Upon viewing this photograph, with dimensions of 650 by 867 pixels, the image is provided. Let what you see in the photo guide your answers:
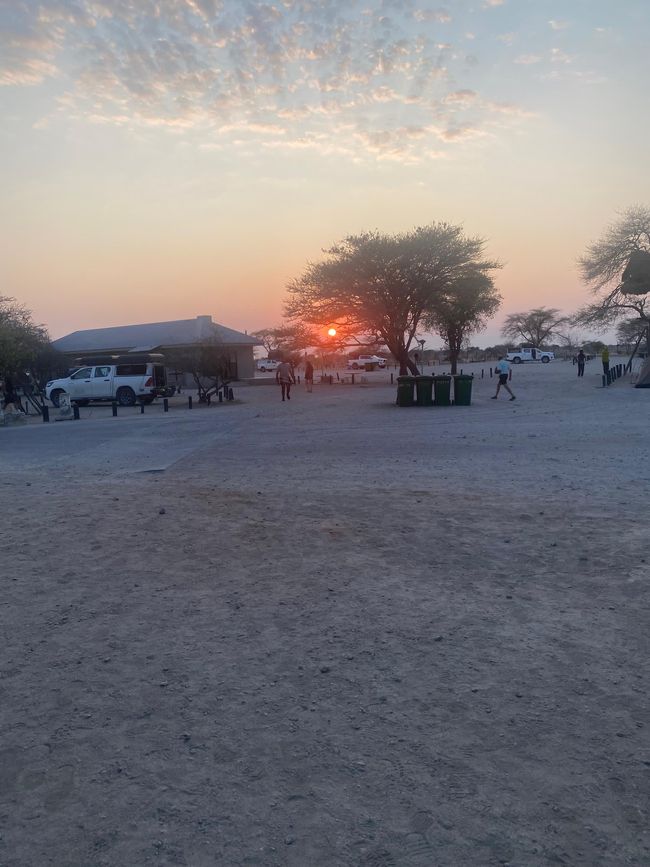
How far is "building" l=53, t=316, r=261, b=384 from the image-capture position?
5475 centimetres

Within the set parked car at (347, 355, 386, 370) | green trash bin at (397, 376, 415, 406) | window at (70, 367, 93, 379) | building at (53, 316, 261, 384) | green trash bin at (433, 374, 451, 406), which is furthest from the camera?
parked car at (347, 355, 386, 370)

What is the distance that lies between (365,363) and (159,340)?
22.7 meters

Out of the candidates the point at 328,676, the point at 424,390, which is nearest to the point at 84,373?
the point at 424,390

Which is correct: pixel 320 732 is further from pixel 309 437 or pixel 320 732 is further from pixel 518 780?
pixel 309 437

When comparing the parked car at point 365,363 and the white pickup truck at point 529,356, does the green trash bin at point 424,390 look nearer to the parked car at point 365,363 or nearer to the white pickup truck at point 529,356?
the parked car at point 365,363

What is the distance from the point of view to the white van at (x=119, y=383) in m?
33.2

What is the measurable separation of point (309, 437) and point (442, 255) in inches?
992

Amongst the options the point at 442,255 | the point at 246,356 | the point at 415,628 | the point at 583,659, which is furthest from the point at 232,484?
the point at 246,356

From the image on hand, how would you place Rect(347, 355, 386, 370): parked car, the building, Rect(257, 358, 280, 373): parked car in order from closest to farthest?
the building → Rect(347, 355, 386, 370): parked car → Rect(257, 358, 280, 373): parked car

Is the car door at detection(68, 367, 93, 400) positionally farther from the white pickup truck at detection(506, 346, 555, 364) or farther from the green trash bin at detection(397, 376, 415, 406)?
the white pickup truck at detection(506, 346, 555, 364)

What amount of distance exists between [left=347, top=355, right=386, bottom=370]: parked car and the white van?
39.3 meters

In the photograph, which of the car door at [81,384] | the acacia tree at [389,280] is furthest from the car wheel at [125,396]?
the acacia tree at [389,280]

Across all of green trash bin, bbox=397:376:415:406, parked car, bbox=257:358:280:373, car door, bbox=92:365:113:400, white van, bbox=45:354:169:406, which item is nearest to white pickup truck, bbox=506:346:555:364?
parked car, bbox=257:358:280:373

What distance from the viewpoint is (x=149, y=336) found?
193 feet
